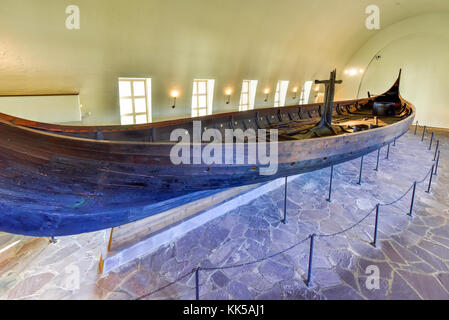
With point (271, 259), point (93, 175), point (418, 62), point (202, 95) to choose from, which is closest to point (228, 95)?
point (202, 95)

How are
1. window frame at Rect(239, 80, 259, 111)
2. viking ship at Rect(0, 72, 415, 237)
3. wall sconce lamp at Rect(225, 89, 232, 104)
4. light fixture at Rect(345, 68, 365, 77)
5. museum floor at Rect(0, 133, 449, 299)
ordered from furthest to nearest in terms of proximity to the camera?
1. light fixture at Rect(345, 68, 365, 77)
2. window frame at Rect(239, 80, 259, 111)
3. wall sconce lamp at Rect(225, 89, 232, 104)
4. museum floor at Rect(0, 133, 449, 299)
5. viking ship at Rect(0, 72, 415, 237)

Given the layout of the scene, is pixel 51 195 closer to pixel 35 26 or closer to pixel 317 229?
pixel 317 229

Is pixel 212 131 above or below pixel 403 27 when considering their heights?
below

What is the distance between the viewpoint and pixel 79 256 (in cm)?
324

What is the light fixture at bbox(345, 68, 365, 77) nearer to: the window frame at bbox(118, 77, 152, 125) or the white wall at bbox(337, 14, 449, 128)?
the white wall at bbox(337, 14, 449, 128)

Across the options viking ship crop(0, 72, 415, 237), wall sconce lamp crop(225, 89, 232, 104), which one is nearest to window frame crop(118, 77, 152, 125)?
wall sconce lamp crop(225, 89, 232, 104)

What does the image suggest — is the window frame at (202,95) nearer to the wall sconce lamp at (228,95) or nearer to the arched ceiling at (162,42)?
the arched ceiling at (162,42)

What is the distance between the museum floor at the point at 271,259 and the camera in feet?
8.77

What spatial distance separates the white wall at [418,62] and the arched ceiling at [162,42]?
3.42ft

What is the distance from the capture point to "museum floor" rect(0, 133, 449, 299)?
267 centimetres

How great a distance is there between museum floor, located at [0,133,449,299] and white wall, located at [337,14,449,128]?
1207 cm

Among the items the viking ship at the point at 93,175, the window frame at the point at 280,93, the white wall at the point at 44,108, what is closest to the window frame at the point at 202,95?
the white wall at the point at 44,108
